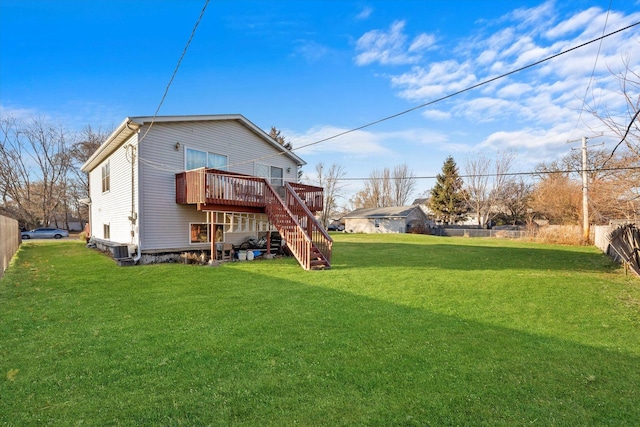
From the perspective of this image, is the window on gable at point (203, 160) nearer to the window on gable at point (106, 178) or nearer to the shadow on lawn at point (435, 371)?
the window on gable at point (106, 178)

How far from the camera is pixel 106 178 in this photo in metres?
15.5

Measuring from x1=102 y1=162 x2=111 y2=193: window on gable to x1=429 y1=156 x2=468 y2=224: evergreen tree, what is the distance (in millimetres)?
35487

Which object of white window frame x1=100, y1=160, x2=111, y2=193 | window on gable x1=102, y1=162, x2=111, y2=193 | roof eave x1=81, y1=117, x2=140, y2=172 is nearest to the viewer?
roof eave x1=81, y1=117, x2=140, y2=172

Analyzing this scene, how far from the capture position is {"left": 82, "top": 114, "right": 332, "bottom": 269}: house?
36.8ft

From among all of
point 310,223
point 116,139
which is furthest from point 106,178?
point 310,223

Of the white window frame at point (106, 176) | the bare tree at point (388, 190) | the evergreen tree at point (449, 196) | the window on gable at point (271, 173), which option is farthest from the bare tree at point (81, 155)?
the evergreen tree at point (449, 196)

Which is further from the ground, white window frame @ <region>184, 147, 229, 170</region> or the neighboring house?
white window frame @ <region>184, 147, 229, 170</region>

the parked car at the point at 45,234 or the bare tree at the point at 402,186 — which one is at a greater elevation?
the bare tree at the point at 402,186

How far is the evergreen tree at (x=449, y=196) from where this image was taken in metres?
39.9

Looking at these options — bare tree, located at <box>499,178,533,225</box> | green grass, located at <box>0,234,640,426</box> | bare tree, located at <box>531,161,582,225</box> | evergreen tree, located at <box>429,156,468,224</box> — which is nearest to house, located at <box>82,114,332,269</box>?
green grass, located at <box>0,234,640,426</box>

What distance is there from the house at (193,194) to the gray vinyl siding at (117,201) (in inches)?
1.6

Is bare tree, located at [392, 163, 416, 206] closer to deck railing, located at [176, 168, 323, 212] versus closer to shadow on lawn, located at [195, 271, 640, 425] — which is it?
deck railing, located at [176, 168, 323, 212]

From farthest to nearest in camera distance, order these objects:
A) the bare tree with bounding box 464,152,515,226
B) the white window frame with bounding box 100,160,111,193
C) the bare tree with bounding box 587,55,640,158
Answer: the bare tree with bounding box 464,152,515,226 < the white window frame with bounding box 100,160,111,193 < the bare tree with bounding box 587,55,640,158

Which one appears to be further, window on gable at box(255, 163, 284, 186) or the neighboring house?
the neighboring house
